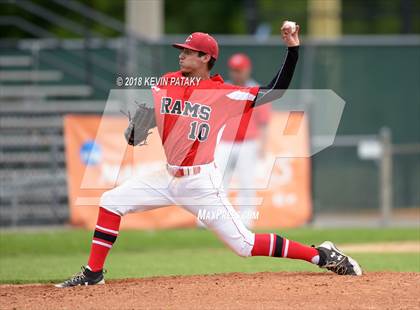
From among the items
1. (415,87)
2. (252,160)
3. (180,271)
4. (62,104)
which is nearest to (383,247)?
(252,160)

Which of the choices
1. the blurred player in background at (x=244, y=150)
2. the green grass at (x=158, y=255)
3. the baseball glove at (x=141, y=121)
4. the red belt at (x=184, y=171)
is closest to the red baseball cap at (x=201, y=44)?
the baseball glove at (x=141, y=121)

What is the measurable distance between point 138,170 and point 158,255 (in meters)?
2.93

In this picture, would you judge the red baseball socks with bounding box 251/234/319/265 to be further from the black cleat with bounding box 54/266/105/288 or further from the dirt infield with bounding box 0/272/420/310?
the black cleat with bounding box 54/266/105/288

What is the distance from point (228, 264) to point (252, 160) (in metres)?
3.87

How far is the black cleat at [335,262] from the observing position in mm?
8523

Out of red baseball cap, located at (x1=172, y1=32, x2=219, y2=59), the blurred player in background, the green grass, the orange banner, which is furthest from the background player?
the orange banner

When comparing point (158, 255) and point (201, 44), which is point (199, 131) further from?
point (158, 255)

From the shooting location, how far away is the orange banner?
1506 centimetres

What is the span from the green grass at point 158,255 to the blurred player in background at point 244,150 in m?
0.75

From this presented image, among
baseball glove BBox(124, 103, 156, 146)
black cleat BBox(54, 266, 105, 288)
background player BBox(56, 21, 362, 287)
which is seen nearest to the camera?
background player BBox(56, 21, 362, 287)

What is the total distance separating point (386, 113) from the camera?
17.4m

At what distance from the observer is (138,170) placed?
15.1 meters

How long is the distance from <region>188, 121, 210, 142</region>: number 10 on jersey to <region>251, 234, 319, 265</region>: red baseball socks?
973mm

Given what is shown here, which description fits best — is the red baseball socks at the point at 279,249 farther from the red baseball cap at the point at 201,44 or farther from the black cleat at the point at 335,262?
the red baseball cap at the point at 201,44
